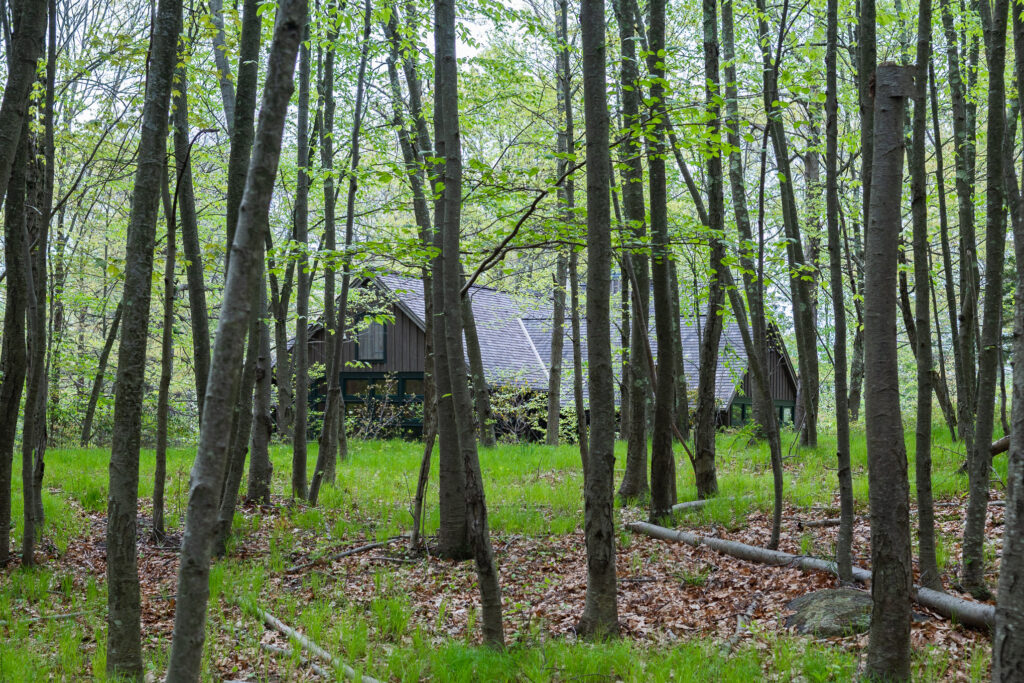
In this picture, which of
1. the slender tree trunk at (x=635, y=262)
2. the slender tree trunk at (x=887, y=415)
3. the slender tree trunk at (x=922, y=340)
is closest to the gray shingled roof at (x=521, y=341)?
the slender tree trunk at (x=635, y=262)

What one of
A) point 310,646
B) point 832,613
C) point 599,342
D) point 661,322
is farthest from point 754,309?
point 310,646

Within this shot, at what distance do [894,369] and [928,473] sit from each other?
60.5 inches

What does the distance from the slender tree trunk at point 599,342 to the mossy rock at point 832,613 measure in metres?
1.30

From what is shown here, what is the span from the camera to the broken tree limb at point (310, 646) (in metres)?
4.55

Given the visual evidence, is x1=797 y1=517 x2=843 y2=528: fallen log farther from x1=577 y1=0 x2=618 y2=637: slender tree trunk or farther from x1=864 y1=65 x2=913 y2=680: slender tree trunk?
x1=864 y1=65 x2=913 y2=680: slender tree trunk

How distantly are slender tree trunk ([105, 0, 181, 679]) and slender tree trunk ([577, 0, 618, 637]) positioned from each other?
262cm

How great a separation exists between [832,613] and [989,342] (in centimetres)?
215

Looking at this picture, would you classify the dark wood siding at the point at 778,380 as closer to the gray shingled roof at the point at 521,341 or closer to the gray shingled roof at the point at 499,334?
the gray shingled roof at the point at 521,341

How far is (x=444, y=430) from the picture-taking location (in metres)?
7.61

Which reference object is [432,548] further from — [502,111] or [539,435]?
[539,435]

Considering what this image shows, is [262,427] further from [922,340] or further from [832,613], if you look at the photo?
[922,340]

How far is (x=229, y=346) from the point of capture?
8.47 feet

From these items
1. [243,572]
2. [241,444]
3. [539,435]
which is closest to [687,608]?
[243,572]

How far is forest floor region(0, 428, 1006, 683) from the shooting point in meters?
4.59
